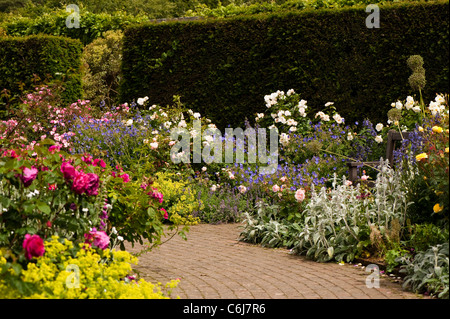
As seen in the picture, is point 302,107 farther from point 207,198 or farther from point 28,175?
point 28,175

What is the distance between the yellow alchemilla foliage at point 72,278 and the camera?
10.5 feet

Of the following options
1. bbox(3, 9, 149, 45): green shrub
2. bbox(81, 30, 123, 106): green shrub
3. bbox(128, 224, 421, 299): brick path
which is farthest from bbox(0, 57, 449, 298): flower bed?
bbox(3, 9, 149, 45): green shrub

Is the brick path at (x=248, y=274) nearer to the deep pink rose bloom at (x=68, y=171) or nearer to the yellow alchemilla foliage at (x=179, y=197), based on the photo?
the yellow alchemilla foliage at (x=179, y=197)

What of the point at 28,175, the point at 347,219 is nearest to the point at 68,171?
the point at 28,175

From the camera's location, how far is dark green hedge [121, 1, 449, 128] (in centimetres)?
881

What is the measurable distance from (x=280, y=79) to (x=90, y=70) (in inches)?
275

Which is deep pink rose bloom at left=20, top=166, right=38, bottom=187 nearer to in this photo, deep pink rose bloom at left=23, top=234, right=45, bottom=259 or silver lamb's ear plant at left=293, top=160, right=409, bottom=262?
deep pink rose bloom at left=23, top=234, right=45, bottom=259

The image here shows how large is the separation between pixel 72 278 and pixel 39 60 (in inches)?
380

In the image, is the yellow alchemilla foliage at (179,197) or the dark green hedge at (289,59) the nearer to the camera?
the yellow alchemilla foliage at (179,197)

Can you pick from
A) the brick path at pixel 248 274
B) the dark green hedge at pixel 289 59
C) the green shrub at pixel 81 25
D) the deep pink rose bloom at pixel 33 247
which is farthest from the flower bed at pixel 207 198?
the green shrub at pixel 81 25

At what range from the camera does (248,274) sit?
4.63 meters

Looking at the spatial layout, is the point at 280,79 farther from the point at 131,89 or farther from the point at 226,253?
the point at 226,253

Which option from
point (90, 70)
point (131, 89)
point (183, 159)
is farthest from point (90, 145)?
point (90, 70)

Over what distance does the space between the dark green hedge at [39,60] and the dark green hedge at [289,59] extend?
1.42 metres
